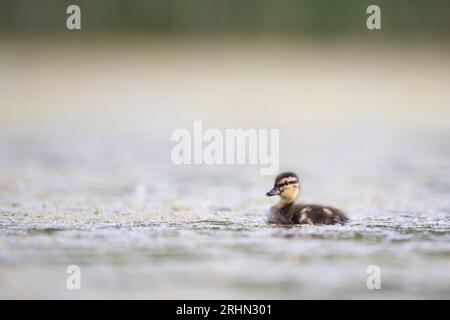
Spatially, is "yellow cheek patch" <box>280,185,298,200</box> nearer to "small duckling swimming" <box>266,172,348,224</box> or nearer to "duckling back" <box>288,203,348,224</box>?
"small duckling swimming" <box>266,172,348,224</box>

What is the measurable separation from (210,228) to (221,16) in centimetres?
1087

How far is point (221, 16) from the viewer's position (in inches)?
704

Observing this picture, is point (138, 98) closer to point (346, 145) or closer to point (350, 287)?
point (346, 145)

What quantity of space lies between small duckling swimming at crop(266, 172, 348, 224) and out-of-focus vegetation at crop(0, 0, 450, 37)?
29.6ft

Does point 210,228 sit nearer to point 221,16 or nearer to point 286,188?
point 286,188

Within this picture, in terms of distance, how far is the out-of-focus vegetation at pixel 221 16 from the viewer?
17.0 meters

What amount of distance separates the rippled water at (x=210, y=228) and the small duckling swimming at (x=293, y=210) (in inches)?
4.5

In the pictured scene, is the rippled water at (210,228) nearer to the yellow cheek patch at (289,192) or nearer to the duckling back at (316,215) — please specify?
the duckling back at (316,215)

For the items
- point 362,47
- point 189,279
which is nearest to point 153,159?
point 189,279

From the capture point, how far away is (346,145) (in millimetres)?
11719

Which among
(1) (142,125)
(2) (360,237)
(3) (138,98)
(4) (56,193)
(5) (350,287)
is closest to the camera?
(5) (350,287)

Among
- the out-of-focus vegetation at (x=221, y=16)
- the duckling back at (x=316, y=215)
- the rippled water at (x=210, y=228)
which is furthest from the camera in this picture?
the out-of-focus vegetation at (x=221, y=16)

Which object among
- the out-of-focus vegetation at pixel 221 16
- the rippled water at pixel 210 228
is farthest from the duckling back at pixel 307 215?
the out-of-focus vegetation at pixel 221 16

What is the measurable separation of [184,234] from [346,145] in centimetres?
483
